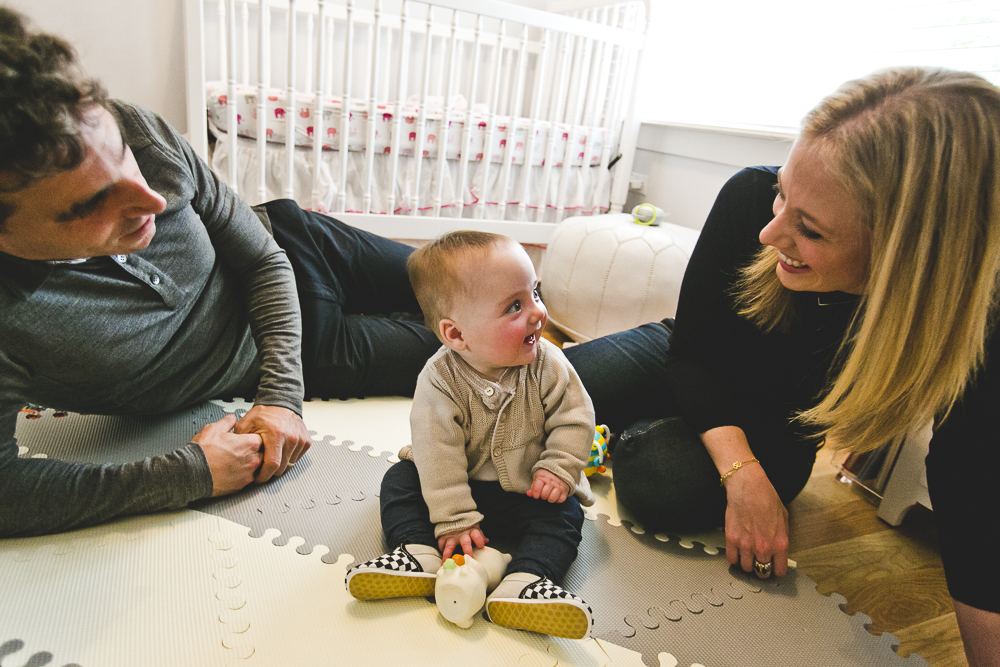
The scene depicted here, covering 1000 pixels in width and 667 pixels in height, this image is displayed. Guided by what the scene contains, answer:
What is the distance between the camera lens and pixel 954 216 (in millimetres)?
660

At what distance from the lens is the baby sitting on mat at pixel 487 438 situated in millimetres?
833

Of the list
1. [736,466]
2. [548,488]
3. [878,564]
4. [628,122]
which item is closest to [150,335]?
[548,488]

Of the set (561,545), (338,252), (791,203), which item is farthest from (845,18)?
(561,545)

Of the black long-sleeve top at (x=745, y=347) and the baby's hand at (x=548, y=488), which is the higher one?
the black long-sleeve top at (x=745, y=347)

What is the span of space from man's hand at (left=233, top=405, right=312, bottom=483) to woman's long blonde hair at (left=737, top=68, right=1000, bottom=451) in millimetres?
869

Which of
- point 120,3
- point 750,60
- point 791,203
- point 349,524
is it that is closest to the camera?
point 791,203

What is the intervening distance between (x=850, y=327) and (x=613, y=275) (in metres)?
0.95

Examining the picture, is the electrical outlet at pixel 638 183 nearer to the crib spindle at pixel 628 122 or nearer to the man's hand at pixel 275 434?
the crib spindle at pixel 628 122

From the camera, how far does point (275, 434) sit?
1016 millimetres

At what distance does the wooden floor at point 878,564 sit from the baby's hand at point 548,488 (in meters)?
0.48

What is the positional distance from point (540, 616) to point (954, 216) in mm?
666

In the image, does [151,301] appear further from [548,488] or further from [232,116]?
[232,116]

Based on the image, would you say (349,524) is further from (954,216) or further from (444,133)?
(444,133)

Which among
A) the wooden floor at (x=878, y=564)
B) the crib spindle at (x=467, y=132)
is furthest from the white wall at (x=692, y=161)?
the wooden floor at (x=878, y=564)
